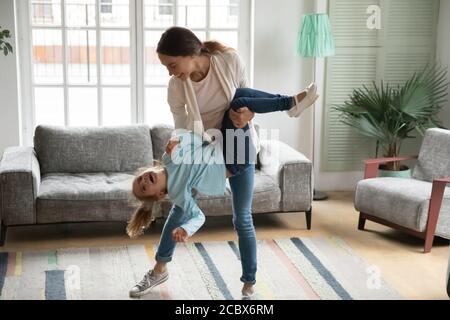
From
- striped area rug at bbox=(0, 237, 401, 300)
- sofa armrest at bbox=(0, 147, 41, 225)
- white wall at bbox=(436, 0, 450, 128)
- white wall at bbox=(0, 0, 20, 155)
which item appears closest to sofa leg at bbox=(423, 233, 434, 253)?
striped area rug at bbox=(0, 237, 401, 300)

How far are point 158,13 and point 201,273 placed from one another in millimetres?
2266

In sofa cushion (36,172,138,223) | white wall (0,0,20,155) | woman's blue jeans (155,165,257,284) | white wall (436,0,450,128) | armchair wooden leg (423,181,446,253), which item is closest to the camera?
woman's blue jeans (155,165,257,284)

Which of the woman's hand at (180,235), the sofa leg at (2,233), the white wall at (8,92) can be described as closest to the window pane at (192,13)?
the white wall at (8,92)

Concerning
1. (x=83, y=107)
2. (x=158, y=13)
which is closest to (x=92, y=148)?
(x=83, y=107)

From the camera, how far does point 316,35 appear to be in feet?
17.5

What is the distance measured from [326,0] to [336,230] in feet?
6.07

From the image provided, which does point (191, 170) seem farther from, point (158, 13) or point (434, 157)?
point (158, 13)

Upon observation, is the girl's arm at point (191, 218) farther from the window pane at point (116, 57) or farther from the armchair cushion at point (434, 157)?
the window pane at point (116, 57)

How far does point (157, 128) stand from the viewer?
521cm

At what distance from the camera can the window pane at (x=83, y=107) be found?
5.48 meters

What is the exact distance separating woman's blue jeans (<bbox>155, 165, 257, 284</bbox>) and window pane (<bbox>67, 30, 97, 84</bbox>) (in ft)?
7.35

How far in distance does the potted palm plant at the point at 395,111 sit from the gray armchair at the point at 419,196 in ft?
1.43

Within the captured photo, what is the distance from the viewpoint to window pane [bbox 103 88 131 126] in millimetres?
5527

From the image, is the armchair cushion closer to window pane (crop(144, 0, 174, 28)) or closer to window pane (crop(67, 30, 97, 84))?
window pane (crop(144, 0, 174, 28))
